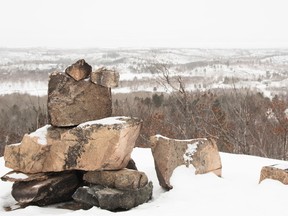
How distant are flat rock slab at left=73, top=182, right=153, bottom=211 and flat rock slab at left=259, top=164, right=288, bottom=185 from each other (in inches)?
83.7

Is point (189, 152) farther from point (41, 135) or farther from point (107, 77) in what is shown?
point (41, 135)

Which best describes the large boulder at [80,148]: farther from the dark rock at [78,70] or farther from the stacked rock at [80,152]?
the dark rock at [78,70]

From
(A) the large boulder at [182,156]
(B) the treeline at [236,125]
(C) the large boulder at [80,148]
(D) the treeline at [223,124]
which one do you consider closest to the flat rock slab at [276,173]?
(A) the large boulder at [182,156]

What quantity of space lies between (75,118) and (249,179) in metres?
3.54

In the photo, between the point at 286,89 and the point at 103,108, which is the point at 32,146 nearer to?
the point at 103,108

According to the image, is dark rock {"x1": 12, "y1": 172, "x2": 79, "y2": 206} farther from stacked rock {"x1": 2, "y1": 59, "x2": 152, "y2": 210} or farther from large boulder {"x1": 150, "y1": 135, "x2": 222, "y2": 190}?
large boulder {"x1": 150, "y1": 135, "x2": 222, "y2": 190}

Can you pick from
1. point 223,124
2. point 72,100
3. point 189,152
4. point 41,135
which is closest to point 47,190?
point 41,135

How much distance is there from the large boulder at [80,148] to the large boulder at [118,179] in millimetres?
135

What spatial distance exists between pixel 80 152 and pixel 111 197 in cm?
107

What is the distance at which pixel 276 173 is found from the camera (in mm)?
7789

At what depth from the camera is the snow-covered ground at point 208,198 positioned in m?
6.78

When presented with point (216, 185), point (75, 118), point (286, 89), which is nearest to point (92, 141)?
point (75, 118)

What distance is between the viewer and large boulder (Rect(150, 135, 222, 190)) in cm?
827

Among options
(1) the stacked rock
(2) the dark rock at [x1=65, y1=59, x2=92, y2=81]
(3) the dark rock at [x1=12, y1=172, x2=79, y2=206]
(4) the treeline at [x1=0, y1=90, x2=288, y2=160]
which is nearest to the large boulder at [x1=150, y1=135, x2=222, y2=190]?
(1) the stacked rock
